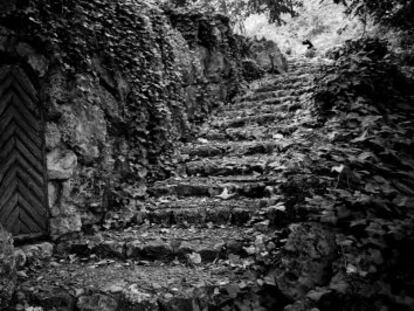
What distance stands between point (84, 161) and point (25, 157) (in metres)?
0.62

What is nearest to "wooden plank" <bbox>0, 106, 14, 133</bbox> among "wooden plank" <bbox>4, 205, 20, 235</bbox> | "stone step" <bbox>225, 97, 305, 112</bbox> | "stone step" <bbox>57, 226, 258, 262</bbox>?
"wooden plank" <bbox>4, 205, 20, 235</bbox>

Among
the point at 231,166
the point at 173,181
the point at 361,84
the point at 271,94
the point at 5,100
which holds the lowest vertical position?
the point at 173,181

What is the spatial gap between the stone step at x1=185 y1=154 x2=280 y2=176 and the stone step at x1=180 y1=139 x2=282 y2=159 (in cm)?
17

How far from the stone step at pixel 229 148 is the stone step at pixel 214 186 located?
0.77 metres

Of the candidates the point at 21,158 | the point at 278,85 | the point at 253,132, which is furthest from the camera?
the point at 278,85

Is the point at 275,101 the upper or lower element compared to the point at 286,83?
lower

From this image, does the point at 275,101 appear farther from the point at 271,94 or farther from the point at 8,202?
the point at 8,202

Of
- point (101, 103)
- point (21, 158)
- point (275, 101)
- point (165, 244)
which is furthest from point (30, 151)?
point (275, 101)

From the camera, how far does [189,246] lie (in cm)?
331

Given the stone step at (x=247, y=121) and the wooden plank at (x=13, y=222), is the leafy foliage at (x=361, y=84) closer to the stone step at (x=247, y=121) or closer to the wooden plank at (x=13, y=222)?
the stone step at (x=247, y=121)

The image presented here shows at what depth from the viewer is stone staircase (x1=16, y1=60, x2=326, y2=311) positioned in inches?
108

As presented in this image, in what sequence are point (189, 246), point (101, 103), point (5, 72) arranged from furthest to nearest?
point (101, 103) → point (5, 72) → point (189, 246)

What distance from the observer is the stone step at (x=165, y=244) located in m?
3.22

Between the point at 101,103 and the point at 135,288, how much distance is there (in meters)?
2.44
